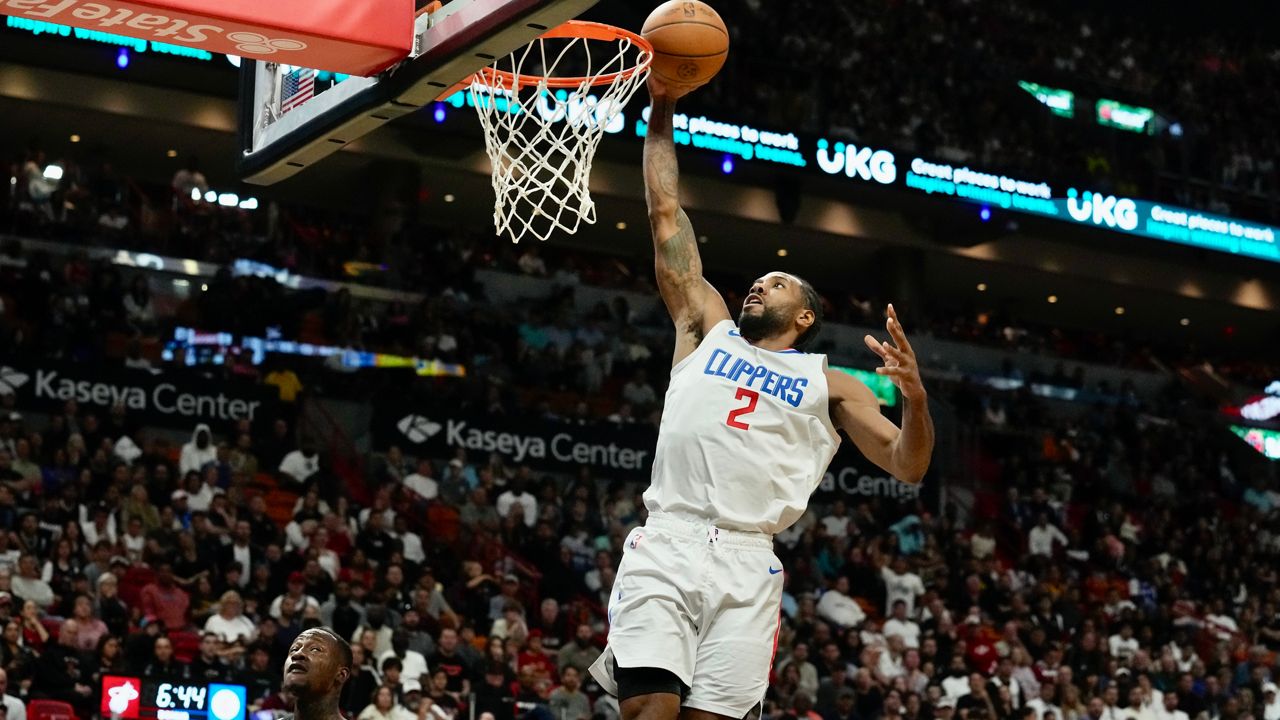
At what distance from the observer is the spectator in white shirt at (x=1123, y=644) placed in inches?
668

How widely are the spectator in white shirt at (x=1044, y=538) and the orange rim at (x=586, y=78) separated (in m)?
14.7

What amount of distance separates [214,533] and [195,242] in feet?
17.5

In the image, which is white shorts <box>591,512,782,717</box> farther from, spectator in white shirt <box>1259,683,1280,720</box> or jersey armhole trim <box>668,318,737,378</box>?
spectator in white shirt <box>1259,683,1280,720</box>

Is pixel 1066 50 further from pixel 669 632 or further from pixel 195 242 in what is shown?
pixel 669 632

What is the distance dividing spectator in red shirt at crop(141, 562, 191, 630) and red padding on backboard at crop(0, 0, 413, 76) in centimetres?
763

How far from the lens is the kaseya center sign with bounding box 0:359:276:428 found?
15.8 meters

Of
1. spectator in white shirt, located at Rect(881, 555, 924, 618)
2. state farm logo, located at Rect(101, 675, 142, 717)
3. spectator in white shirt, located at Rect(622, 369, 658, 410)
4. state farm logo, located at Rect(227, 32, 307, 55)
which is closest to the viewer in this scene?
state farm logo, located at Rect(227, 32, 307, 55)

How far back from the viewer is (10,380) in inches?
615

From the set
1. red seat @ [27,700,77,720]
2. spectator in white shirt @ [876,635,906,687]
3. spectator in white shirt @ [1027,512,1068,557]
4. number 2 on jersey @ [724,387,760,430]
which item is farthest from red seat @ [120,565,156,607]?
spectator in white shirt @ [1027,512,1068,557]

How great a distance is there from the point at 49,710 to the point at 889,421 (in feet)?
23.8

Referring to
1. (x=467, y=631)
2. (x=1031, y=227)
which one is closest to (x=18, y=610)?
(x=467, y=631)

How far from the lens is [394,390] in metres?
17.8

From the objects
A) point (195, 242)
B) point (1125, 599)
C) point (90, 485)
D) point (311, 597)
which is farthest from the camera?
point (1125, 599)

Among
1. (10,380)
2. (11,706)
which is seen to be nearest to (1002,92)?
(10,380)
